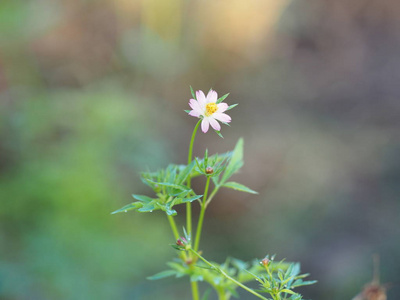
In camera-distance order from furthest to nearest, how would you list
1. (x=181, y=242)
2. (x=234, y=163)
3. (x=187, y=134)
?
(x=187, y=134), (x=234, y=163), (x=181, y=242)

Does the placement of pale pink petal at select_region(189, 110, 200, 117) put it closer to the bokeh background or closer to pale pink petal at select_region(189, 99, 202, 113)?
Answer: pale pink petal at select_region(189, 99, 202, 113)

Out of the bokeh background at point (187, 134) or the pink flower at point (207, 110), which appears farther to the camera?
the bokeh background at point (187, 134)

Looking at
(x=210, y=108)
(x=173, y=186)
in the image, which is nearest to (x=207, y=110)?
(x=210, y=108)

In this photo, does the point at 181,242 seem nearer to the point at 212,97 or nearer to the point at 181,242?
the point at 181,242

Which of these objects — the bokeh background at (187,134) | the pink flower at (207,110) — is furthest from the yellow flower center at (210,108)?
the bokeh background at (187,134)

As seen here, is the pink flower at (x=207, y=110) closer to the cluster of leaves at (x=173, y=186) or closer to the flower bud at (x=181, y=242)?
the cluster of leaves at (x=173, y=186)

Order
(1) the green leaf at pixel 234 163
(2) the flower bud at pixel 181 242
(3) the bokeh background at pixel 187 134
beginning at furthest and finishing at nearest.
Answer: (3) the bokeh background at pixel 187 134, (1) the green leaf at pixel 234 163, (2) the flower bud at pixel 181 242

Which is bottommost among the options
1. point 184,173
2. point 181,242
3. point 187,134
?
point 181,242

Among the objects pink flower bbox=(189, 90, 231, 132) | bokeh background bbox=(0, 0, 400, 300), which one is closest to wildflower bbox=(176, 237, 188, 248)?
pink flower bbox=(189, 90, 231, 132)

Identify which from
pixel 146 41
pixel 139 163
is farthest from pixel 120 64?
pixel 139 163
